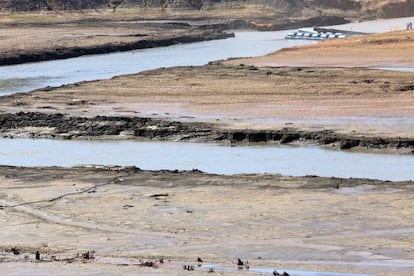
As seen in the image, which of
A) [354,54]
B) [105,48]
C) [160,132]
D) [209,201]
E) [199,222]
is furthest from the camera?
[105,48]

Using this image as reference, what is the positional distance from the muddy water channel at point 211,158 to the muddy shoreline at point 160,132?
1.66 ft

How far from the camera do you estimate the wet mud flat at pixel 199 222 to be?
41.3ft

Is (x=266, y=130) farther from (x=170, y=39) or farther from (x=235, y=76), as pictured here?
(x=170, y=39)

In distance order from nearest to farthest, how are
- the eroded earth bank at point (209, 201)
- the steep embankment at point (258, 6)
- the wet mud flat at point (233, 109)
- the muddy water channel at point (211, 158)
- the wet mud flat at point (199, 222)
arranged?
the wet mud flat at point (199, 222), the eroded earth bank at point (209, 201), the muddy water channel at point (211, 158), the wet mud flat at point (233, 109), the steep embankment at point (258, 6)

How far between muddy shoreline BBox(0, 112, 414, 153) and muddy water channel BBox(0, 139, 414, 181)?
51 centimetres

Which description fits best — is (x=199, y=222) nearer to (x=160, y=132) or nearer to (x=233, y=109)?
(x=160, y=132)

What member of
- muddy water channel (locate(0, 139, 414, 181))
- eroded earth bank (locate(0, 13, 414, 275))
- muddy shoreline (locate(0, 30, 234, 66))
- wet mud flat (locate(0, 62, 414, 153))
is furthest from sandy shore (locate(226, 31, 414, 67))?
muddy water channel (locate(0, 139, 414, 181))

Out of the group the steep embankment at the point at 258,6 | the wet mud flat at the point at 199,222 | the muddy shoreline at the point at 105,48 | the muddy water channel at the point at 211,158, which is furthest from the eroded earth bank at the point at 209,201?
the steep embankment at the point at 258,6

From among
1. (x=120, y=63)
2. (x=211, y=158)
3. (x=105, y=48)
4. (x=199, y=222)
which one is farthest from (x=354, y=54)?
(x=199, y=222)

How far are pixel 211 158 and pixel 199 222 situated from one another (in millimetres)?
7107

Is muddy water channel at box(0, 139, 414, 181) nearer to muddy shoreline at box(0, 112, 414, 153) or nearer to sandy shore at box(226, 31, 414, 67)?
muddy shoreline at box(0, 112, 414, 153)

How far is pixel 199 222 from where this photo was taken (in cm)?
1480

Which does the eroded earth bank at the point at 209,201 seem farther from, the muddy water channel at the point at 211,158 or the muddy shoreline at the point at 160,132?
the muddy water channel at the point at 211,158

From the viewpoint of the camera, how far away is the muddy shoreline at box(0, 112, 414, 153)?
22500 millimetres
